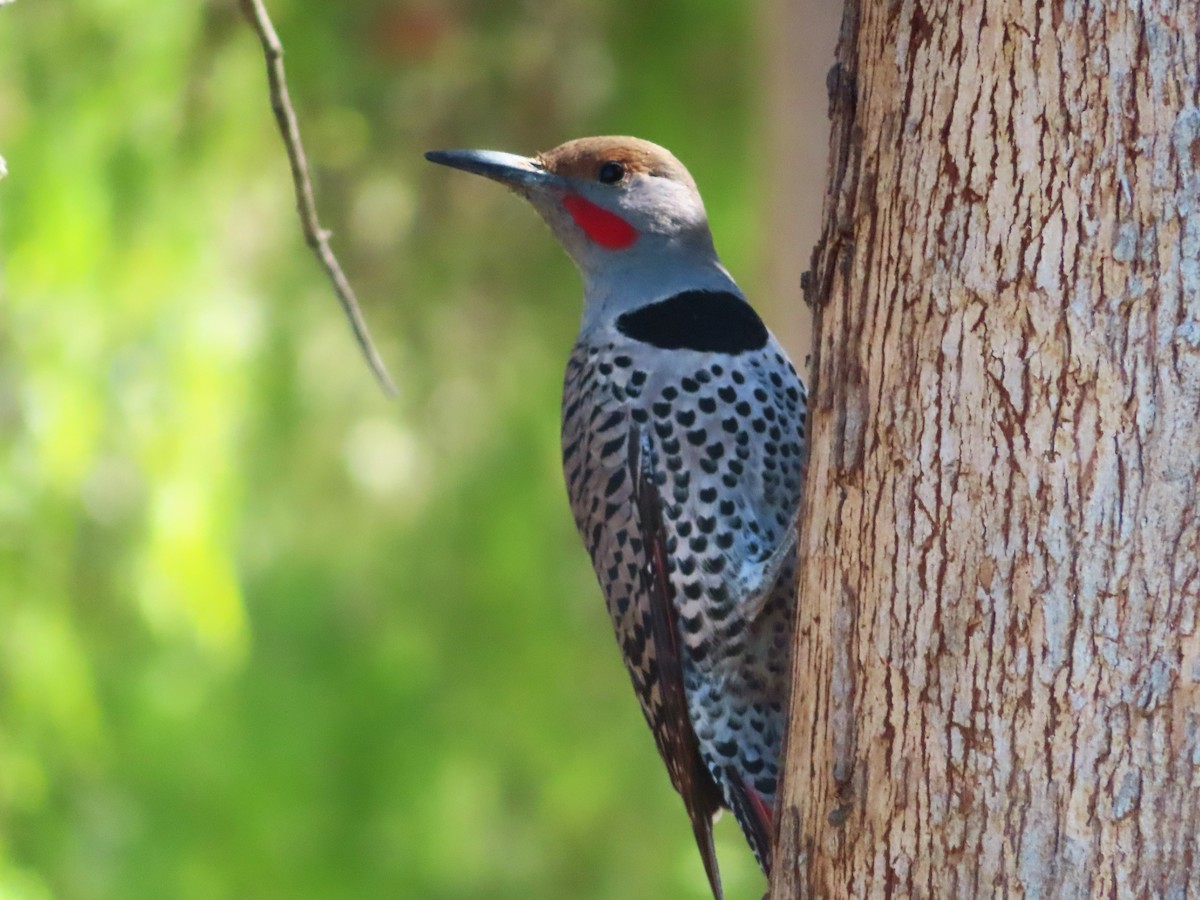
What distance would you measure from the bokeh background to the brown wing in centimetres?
145

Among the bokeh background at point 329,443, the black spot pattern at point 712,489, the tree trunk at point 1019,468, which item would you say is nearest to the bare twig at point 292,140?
the black spot pattern at point 712,489

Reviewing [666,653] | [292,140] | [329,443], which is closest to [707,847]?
[666,653]

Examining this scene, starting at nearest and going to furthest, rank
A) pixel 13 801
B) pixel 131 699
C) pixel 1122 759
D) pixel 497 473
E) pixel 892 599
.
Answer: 1. pixel 1122 759
2. pixel 892 599
3. pixel 13 801
4. pixel 131 699
5. pixel 497 473

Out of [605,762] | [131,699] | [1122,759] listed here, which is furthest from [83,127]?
[1122,759]

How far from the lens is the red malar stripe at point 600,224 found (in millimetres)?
3383

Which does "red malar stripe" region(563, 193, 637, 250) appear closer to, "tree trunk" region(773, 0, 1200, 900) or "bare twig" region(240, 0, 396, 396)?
"bare twig" region(240, 0, 396, 396)

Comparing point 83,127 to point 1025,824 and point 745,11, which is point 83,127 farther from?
point 1025,824

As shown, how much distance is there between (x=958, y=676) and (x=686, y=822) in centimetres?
367

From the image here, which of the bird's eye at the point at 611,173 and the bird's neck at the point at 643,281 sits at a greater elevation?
the bird's eye at the point at 611,173

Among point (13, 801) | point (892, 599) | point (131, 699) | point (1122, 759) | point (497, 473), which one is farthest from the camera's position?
point (497, 473)

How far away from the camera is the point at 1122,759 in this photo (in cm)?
186

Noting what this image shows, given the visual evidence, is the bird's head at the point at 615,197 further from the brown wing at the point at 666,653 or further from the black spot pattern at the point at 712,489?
the brown wing at the point at 666,653

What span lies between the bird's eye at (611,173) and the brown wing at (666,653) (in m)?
0.65

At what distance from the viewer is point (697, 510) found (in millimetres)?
2994
